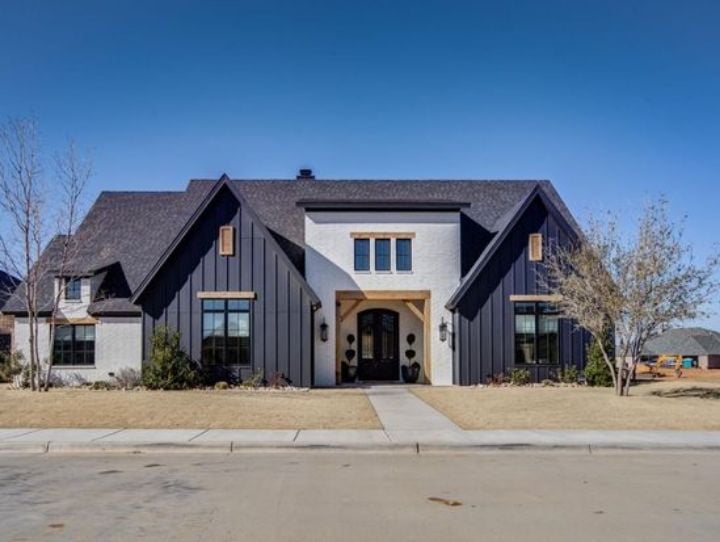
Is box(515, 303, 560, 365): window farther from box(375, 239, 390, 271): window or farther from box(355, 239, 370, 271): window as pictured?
box(355, 239, 370, 271): window

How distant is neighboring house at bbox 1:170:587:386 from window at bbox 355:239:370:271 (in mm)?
35

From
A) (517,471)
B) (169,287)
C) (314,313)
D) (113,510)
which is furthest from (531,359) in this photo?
(113,510)

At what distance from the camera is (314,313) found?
25.2 m

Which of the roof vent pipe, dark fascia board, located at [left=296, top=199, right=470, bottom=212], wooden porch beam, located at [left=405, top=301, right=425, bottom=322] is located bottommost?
wooden porch beam, located at [left=405, top=301, right=425, bottom=322]

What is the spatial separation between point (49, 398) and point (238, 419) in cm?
A: 602

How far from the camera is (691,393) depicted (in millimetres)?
20969

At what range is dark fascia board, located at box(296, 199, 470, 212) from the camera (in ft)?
84.1

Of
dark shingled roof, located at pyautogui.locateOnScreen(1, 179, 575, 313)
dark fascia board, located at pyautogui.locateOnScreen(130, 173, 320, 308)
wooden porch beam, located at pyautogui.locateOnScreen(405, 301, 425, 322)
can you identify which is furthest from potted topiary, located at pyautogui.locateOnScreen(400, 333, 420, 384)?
dark fascia board, located at pyautogui.locateOnScreen(130, 173, 320, 308)

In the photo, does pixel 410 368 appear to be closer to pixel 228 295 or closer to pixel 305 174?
pixel 228 295

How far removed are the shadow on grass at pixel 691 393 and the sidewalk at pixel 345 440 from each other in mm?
6604

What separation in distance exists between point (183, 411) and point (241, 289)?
838 centimetres

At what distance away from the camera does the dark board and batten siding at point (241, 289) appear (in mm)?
23984

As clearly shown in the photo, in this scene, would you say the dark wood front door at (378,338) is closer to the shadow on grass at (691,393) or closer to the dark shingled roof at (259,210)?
the dark shingled roof at (259,210)

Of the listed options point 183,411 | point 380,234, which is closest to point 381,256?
point 380,234
